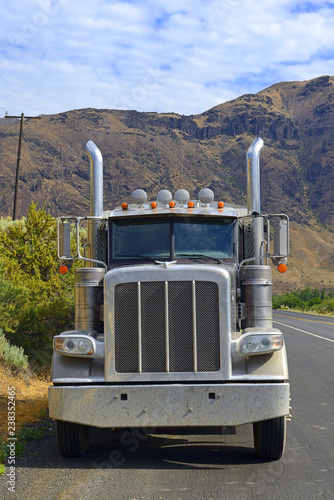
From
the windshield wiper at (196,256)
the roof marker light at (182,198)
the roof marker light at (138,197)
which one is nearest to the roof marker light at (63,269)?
the roof marker light at (138,197)

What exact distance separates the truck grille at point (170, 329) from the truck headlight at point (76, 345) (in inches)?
11.0

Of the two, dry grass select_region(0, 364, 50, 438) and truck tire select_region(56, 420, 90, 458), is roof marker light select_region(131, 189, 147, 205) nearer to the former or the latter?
truck tire select_region(56, 420, 90, 458)

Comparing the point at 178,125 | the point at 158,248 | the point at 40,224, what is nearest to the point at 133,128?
the point at 178,125

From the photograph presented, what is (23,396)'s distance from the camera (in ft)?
33.0

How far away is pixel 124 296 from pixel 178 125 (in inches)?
5146

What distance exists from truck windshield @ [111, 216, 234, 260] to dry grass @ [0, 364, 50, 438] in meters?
2.56

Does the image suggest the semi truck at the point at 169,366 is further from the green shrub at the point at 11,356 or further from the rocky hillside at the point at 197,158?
the rocky hillside at the point at 197,158

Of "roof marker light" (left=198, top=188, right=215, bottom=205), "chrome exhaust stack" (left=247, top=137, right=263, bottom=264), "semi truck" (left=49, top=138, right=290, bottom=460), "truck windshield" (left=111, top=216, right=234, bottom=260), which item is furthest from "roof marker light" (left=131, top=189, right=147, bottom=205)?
"semi truck" (left=49, top=138, right=290, bottom=460)

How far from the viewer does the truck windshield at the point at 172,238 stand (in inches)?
305

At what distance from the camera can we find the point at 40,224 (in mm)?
15305

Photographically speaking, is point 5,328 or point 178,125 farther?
point 178,125

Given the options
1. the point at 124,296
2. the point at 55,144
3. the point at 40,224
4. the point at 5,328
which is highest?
the point at 55,144

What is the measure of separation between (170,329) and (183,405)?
0.75 m

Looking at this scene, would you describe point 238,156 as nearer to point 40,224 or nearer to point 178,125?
point 178,125
